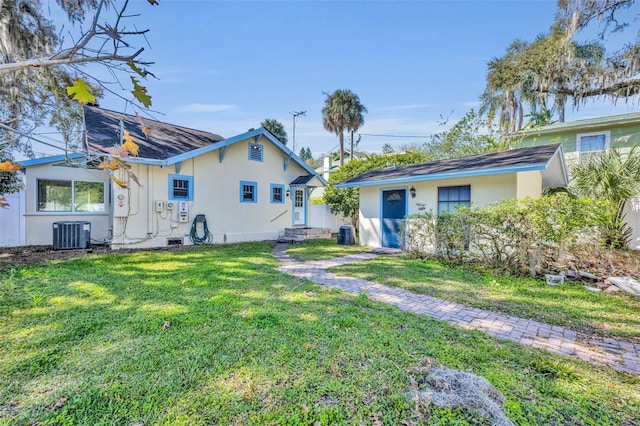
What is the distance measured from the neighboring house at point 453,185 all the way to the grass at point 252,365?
17.4 ft

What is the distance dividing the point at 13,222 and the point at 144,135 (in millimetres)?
4768

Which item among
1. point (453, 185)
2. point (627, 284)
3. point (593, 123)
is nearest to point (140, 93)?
point (627, 284)

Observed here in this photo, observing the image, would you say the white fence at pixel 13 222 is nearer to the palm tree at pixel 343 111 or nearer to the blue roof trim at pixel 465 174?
the blue roof trim at pixel 465 174

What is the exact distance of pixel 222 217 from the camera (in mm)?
11328

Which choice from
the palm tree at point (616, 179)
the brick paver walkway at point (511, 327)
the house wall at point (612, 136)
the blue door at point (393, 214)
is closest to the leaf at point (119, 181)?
the brick paver walkway at point (511, 327)

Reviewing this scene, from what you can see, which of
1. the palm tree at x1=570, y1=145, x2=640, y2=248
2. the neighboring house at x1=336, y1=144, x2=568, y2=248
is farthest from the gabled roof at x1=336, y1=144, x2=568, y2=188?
the palm tree at x1=570, y1=145, x2=640, y2=248

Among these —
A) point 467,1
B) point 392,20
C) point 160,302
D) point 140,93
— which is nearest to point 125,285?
point 160,302

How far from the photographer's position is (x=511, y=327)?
141 inches

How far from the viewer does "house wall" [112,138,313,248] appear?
9438 mm

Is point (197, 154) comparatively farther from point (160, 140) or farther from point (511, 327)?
point (511, 327)

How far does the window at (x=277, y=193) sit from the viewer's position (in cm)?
1287

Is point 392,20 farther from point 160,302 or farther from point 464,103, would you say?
point 160,302

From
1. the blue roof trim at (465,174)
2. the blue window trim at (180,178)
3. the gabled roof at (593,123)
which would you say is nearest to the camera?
the blue roof trim at (465,174)

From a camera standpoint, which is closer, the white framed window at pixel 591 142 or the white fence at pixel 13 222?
the white fence at pixel 13 222
